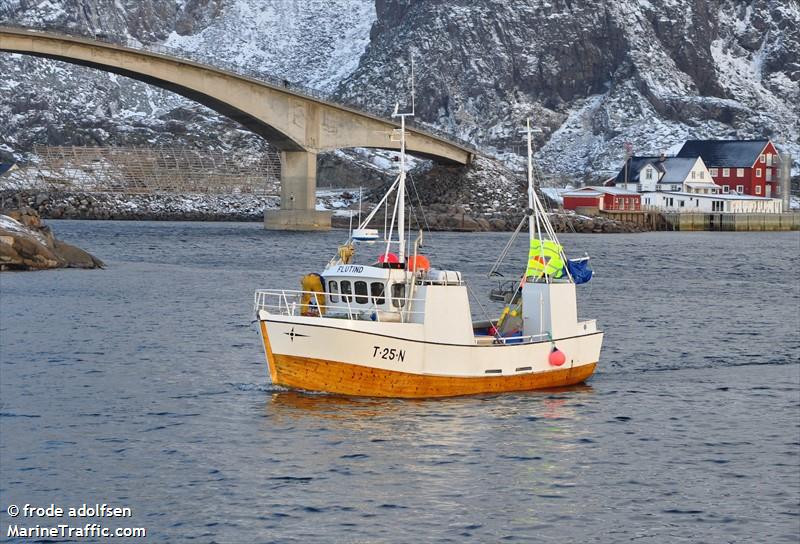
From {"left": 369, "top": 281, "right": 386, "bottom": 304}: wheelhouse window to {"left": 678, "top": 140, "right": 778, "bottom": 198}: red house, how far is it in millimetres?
136711

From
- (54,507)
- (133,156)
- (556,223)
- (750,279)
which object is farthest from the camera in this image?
(133,156)

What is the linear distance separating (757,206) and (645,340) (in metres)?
118

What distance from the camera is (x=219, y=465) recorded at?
87.7ft

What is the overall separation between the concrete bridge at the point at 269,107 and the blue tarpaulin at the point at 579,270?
230ft

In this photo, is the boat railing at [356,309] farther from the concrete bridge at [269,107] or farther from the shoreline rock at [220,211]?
the shoreline rock at [220,211]

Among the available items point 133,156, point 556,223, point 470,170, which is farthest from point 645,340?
point 133,156

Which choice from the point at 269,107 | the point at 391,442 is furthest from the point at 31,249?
the point at 269,107

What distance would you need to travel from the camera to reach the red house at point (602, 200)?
494 feet

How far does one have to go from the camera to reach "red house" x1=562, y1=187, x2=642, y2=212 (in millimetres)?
150625

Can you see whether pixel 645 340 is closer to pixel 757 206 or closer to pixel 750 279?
pixel 750 279

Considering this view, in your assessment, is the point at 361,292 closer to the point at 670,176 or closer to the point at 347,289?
the point at 347,289

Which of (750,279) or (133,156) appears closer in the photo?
(750,279)

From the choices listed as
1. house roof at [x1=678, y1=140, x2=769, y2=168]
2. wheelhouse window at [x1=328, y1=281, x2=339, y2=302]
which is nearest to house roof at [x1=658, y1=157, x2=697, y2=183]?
house roof at [x1=678, y1=140, x2=769, y2=168]

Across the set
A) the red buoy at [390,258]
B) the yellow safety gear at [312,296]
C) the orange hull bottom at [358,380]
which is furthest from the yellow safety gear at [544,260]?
the yellow safety gear at [312,296]
